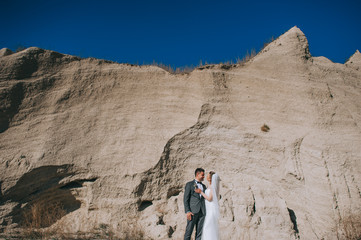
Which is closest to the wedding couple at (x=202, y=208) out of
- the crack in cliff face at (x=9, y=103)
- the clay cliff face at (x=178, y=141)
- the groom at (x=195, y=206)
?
the groom at (x=195, y=206)

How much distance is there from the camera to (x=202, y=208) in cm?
468

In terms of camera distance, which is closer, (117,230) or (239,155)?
(117,230)

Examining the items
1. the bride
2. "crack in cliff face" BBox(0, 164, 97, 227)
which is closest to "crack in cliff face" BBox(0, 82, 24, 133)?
"crack in cliff face" BBox(0, 164, 97, 227)

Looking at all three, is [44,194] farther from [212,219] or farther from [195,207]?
[212,219]

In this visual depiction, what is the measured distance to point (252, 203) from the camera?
5797 mm

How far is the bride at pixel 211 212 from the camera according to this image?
14.9 ft

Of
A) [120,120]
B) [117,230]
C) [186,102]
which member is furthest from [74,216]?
[186,102]

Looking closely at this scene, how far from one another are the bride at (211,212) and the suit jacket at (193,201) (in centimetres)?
9

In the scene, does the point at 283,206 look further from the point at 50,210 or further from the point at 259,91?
the point at 50,210

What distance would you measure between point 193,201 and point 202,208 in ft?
0.60

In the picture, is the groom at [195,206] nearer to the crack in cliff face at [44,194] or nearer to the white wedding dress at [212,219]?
the white wedding dress at [212,219]

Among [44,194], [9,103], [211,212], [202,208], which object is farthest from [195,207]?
→ [9,103]

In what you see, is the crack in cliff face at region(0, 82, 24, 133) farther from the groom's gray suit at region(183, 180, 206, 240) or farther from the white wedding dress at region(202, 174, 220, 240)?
the white wedding dress at region(202, 174, 220, 240)

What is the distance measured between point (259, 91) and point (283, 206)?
2.74 meters
